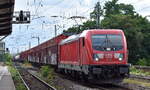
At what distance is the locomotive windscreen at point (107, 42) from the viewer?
78.3 feet

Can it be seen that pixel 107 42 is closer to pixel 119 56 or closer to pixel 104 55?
pixel 104 55

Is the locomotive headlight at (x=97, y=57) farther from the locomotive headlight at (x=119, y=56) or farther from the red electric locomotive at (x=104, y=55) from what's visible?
the locomotive headlight at (x=119, y=56)

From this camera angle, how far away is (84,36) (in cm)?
2473

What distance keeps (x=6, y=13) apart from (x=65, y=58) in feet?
20.0

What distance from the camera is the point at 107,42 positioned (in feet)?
79.0

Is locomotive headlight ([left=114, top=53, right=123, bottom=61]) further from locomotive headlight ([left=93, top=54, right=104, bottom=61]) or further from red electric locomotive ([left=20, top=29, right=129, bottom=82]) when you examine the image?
locomotive headlight ([left=93, top=54, right=104, bottom=61])

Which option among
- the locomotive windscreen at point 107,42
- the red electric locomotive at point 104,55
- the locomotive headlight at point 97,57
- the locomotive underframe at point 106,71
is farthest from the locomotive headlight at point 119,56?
the locomotive headlight at point 97,57

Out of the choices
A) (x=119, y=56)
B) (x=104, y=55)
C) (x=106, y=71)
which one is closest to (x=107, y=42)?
(x=104, y=55)

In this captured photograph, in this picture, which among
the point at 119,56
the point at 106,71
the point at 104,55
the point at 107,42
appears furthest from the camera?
the point at 107,42

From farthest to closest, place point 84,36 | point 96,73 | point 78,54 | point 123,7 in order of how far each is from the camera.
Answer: point 123,7 → point 78,54 → point 84,36 → point 96,73

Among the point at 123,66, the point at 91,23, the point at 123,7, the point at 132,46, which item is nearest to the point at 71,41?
the point at 123,66

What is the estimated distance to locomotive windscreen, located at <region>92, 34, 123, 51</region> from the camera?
23859mm

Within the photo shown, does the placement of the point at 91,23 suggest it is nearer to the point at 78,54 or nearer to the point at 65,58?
the point at 65,58

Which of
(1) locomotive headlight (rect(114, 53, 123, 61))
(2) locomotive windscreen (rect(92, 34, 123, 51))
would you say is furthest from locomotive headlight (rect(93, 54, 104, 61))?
(1) locomotive headlight (rect(114, 53, 123, 61))
